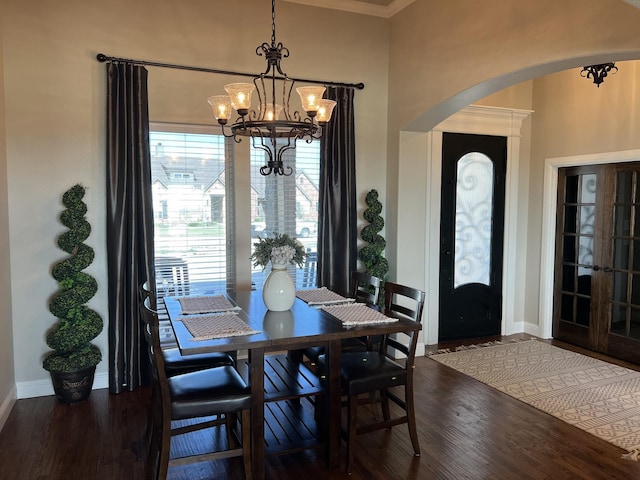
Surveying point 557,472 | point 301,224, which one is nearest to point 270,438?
point 557,472

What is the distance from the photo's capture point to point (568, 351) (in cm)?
504

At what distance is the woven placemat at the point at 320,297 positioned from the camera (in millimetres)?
3396

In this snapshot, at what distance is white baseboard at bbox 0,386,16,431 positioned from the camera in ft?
11.0

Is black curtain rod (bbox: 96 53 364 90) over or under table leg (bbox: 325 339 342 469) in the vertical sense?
over

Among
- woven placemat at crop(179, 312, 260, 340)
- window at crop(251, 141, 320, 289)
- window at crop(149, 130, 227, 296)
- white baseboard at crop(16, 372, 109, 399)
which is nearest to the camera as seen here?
woven placemat at crop(179, 312, 260, 340)

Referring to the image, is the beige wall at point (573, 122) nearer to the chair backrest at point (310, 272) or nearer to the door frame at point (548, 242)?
the door frame at point (548, 242)

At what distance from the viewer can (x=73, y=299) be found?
364cm

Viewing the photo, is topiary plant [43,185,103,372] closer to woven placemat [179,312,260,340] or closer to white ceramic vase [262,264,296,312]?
woven placemat [179,312,260,340]

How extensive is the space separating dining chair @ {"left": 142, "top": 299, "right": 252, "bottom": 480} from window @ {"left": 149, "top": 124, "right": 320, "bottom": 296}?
1755mm

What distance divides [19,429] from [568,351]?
4.92 metres

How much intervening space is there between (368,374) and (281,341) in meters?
0.63

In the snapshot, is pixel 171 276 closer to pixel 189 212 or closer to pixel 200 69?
pixel 189 212

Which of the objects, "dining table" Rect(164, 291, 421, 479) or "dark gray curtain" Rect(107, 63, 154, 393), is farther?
"dark gray curtain" Rect(107, 63, 154, 393)

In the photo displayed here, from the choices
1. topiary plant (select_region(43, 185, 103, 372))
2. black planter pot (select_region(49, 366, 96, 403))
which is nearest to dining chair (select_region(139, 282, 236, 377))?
topiary plant (select_region(43, 185, 103, 372))
